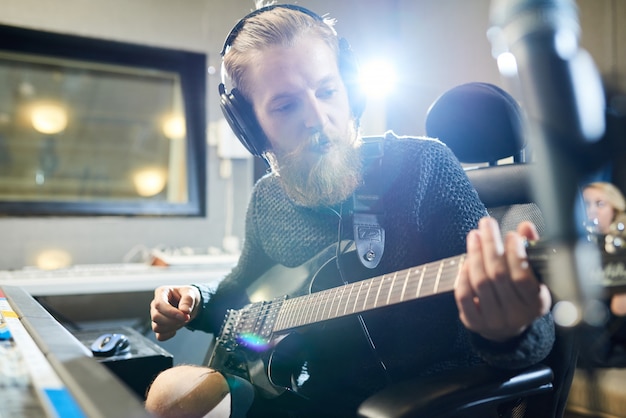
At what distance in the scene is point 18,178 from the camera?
210 centimetres

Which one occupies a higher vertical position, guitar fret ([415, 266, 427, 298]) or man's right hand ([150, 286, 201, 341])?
guitar fret ([415, 266, 427, 298])

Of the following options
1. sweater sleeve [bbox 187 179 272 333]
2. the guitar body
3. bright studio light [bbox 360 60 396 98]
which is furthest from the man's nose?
bright studio light [bbox 360 60 396 98]

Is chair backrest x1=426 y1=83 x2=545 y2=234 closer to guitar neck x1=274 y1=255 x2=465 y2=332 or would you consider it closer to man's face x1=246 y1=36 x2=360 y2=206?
man's face x1=246 y1=36 x2=360 y2=206

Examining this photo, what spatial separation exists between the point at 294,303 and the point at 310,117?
358mm

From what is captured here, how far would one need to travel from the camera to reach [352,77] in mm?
1136

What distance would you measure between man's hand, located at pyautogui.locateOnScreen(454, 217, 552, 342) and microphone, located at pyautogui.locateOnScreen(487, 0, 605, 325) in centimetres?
16

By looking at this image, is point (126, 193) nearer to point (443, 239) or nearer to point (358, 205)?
point (358, 205)

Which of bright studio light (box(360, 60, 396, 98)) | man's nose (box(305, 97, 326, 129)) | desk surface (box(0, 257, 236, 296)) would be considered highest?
bright studio light (box(360, 60, 396, 98))

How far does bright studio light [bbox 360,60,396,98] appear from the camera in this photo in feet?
7.15

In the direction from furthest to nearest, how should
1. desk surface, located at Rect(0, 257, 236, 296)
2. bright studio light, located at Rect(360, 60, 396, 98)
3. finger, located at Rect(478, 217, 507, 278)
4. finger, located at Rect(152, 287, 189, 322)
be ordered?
bright studio light, located at Rect(360, 60, 396, 98) < desk surface, located at Rect(0, 257, 236, 296) < finger, located at Rect(152, 287, 189, 322) < finger, located at Rect(478, 217, 507, 278)

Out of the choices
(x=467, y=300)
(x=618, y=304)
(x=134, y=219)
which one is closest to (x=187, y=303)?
(x=467, y=300)

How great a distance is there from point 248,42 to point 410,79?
191 centimetres

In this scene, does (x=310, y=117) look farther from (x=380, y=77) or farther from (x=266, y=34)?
(x=380, y=77)

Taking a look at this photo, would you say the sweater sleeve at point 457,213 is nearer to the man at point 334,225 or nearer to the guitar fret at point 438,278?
the man at point 334,225
